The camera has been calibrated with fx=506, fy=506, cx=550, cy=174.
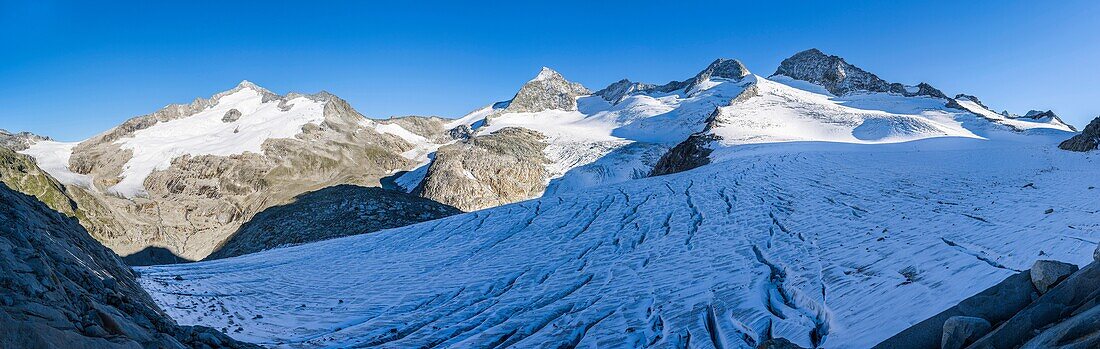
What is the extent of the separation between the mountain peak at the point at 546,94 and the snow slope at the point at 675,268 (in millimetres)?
104881

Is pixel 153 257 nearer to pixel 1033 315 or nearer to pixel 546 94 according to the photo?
pixel 1033 315

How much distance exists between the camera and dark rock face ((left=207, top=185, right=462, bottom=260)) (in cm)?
3362

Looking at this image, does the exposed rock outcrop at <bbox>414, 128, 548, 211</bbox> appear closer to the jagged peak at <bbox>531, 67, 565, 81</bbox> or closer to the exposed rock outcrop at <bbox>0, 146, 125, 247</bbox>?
the exposed rock outcrop at <bbox>0, 146, 125, 247</bbox>

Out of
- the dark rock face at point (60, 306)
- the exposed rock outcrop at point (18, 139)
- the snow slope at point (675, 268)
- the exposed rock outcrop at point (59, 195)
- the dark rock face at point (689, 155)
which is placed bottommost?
the snow slope at point (675, 268)

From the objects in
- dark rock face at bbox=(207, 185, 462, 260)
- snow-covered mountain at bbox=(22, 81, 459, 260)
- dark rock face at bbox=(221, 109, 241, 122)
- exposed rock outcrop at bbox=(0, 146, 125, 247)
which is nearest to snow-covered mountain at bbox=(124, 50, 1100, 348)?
Answer: dark rock face at bbox=(207, 185, 462, 260)

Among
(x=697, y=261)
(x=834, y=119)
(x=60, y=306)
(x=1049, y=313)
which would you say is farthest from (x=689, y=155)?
(x=60, y=306)

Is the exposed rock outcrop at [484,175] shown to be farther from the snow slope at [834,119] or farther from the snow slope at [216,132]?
the snow slope at [216,132]

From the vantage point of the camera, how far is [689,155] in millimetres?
46562

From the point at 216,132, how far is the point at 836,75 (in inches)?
4661

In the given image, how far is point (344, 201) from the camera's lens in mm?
37781

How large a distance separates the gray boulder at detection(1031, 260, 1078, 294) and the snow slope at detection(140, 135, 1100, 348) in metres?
1.78

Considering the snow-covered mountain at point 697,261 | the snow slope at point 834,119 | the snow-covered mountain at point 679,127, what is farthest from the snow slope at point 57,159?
the snow slope at point 834,119

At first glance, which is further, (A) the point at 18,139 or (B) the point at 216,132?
(B) the point at 216,132

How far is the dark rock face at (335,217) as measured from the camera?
33.6m
